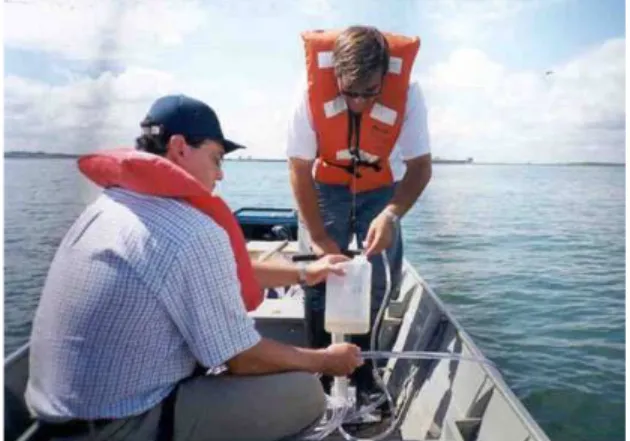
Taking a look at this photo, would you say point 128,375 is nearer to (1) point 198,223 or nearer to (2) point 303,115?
(1) point 198,223

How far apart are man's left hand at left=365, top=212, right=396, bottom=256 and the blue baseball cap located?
2.60 ft

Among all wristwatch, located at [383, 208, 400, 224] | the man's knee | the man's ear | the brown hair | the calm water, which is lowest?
the calm water

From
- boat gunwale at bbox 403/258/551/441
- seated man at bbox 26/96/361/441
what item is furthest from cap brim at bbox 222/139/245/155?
boat gunwale at bbox 403/258/551/441

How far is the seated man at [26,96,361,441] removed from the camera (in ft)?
4.79

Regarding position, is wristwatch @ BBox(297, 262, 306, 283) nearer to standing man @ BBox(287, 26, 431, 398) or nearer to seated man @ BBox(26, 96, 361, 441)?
standing man @ BBox(287, 26, 431, 398)

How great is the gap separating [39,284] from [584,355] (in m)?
4.04

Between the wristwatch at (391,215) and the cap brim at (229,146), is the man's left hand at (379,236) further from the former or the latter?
the cap brim at (229,146)

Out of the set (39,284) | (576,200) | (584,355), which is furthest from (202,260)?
(576,200)

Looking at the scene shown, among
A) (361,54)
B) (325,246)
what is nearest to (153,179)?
(361,54)

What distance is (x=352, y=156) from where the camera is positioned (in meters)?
2.65

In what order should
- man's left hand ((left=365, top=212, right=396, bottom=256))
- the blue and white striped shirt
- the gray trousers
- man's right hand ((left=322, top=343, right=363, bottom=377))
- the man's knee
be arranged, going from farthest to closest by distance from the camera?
man's left hand ((left=365, top=212, right=396, bottom=256)) < man's right hand ((left=322, top=343, right=363, bottom=377)) < the man's knee < the gray trousers < the blue and white striped shirt

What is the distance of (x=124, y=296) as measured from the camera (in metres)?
1.45

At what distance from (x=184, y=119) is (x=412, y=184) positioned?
3.80 ft

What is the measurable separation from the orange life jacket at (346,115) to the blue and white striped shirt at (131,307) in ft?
3.67
